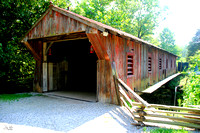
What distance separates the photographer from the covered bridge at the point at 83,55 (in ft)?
20.4

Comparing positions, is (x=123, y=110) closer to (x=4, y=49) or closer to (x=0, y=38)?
(x=4, y=49)

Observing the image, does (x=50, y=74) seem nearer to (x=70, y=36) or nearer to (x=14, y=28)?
(x=70, y=36)

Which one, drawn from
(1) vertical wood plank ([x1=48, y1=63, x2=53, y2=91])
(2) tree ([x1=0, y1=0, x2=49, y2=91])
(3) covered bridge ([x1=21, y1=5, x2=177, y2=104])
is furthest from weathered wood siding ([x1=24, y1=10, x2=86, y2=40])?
(2) tree ([x1=0, y1=0, x2=49, y2=91])

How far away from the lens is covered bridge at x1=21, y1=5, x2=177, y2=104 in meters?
6.21

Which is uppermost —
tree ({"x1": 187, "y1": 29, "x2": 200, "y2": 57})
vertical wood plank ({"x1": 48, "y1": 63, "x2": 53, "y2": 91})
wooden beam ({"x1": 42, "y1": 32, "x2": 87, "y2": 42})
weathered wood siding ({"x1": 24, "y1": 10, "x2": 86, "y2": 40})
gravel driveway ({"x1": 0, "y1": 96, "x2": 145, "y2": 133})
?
tree ({"x1": 187, "y1": 29, "x2": 200, "y2": 57})

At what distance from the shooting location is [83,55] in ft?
39.8

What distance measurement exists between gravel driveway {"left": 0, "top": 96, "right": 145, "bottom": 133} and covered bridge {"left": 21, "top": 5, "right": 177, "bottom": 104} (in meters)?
1.34

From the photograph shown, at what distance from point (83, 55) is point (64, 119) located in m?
7.90

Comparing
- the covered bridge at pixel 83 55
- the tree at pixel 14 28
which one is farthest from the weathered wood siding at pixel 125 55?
the tree at pixel 14 28

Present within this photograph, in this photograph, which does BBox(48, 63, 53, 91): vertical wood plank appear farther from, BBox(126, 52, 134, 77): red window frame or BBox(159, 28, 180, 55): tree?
BBox(159, 28, 180, 55): tree

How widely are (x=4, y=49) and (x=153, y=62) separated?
10.2 metres

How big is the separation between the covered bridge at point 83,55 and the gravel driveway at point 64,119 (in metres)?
1.34

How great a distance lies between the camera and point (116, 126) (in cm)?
414

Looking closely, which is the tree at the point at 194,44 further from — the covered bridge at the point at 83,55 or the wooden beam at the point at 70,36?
the wooden beam at the point at 70,36
